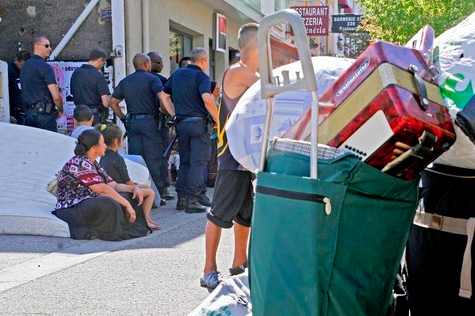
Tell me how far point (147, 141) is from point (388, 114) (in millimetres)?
8047

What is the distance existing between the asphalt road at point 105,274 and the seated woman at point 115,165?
16.6 inches

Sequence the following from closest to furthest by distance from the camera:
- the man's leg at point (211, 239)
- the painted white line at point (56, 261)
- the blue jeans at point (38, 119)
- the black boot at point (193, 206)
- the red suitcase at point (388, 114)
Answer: the red suitcase at point (388, 114), the man's leg at point (211, 239), the painted white line at point (56, 261), the black boot at point (193, 206), the blue jeans at point (38, 119)

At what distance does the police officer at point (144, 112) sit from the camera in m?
9.84

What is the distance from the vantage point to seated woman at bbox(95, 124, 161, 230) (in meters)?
8.35

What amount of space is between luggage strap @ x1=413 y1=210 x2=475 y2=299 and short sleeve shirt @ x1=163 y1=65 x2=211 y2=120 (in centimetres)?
684

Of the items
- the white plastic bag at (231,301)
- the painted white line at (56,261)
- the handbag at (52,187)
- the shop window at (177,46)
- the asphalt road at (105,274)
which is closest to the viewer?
the white plastic bag at (231,301)

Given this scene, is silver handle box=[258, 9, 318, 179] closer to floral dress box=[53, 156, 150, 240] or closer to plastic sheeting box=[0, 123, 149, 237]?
floral dress box=[53, 156, 150, 240]

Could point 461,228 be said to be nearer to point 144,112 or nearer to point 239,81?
point 239,81

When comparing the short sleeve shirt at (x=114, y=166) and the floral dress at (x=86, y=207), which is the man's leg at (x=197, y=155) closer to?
the short sleeve shirt at (x=114, y=166)

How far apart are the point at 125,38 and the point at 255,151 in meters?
12.1

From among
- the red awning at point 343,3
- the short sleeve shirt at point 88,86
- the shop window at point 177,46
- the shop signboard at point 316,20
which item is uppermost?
the red awning at point 343,3

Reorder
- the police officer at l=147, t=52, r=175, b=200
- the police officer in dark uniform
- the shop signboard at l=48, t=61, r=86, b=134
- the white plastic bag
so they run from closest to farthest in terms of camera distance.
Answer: the white plastic bag, the police officer at l=147, t=52, r=175, b=200, the police officer in dark uniform, the shop signboard at l=48, t=61, r=86, b=134

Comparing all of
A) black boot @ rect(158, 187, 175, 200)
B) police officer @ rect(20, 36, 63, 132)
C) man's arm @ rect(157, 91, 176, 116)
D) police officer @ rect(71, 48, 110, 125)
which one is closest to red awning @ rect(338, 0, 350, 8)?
black boot @ rect(158, 187, 175, 200)

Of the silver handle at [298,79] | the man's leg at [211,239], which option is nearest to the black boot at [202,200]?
the man's leg at [211,239]
